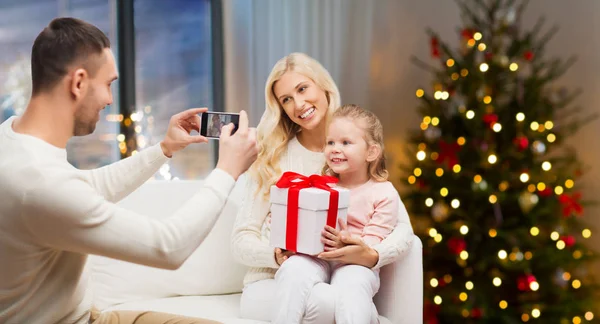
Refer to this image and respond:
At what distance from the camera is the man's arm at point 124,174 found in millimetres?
1988

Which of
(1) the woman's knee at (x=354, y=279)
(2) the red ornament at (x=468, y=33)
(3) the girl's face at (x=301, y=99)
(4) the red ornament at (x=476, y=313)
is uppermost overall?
(2) the red ornament at (x=468, y=33)

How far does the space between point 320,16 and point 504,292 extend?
259cm

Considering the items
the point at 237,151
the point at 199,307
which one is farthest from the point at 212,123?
the point at 199,307

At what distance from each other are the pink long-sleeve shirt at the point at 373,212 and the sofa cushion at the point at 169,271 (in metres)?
0.54

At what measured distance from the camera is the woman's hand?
212 cm

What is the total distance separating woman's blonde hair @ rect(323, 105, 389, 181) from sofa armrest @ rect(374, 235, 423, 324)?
0.99 feet

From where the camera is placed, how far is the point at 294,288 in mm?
2027

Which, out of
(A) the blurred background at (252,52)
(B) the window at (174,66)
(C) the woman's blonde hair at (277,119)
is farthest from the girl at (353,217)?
(B) the window at (174,66)

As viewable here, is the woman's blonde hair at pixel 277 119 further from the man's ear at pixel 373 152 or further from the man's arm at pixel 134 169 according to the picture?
the man's arm at pixel 134 169

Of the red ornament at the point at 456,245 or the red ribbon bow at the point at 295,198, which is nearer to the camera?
the red ribbon bow at the point at 295,198

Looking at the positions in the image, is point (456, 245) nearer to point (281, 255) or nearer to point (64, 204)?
point (281, 255)

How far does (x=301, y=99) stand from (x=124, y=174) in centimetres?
83

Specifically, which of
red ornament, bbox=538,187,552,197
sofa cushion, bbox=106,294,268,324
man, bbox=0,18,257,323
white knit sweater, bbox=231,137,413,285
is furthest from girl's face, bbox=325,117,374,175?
red ornament, bbox=538,187,552,197

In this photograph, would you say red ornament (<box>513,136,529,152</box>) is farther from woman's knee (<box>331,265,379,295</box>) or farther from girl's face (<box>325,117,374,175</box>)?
woman's knee (<box>331,265,379,295</box>)
